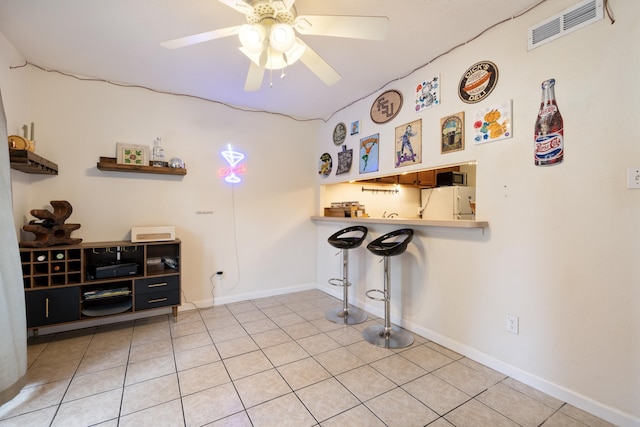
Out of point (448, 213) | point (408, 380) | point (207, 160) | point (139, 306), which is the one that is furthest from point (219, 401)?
point (448, 213)

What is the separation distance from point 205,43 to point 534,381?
11.8 feet

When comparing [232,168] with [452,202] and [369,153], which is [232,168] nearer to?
[369,153]

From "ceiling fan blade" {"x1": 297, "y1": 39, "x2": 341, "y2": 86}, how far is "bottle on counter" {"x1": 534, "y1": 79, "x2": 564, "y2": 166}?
4.64ft

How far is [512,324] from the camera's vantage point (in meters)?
1.99

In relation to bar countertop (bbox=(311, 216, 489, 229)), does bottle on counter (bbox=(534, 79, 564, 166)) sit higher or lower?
higher

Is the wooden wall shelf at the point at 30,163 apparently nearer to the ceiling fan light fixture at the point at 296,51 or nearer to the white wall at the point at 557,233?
the ceiling fan light fixture at the point at 296,51

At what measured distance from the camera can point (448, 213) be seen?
3535 millimetres

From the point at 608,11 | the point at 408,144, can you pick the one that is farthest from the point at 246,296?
the point at 608,11

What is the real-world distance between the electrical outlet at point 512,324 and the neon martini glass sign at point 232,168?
3.26m

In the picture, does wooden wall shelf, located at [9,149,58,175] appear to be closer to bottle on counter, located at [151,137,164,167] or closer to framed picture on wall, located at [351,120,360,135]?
bottle on counter, located at [151,137,164,167]

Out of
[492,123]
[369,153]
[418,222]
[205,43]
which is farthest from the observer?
[369,153]

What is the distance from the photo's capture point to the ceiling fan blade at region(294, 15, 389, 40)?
4.84 ft

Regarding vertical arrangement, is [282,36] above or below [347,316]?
above

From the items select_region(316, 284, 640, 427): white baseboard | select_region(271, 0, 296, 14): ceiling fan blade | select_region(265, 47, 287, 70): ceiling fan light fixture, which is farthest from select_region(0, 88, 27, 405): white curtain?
select_region(316, 284, 640, 427): white baseboard
